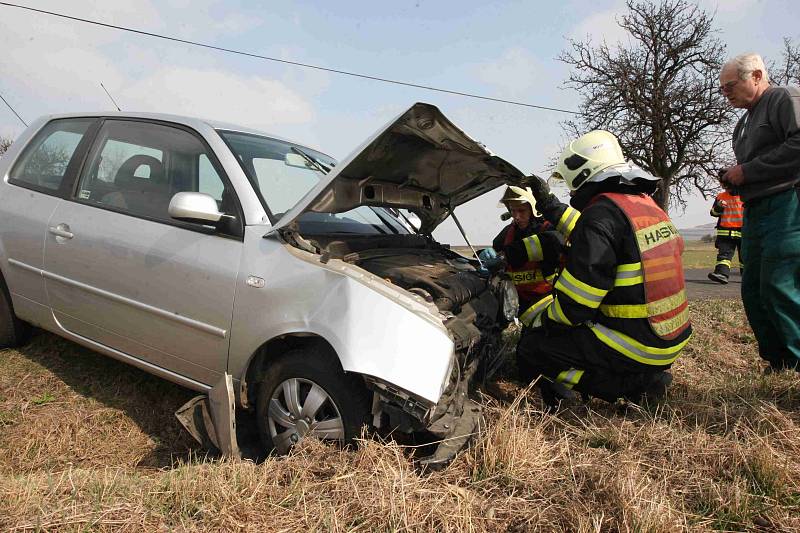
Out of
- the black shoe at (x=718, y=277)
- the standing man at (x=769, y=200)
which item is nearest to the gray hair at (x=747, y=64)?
the standing man at (x=769, y=200)

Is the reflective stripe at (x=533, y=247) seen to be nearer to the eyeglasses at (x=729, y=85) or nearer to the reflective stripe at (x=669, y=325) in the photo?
the reflective stripe at (x=669, y=325)

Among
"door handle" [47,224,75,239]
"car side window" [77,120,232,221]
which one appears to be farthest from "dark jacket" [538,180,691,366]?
"door handle" [47,224,75,239]

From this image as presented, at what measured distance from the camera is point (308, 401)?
92.9 inches

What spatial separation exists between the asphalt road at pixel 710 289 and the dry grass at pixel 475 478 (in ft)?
15.8

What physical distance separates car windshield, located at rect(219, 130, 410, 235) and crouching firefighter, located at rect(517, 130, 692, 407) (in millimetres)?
1268

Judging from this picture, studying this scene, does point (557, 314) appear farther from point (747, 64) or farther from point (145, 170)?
point (145, 170)

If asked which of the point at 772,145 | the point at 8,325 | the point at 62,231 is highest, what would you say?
the point at 772,145

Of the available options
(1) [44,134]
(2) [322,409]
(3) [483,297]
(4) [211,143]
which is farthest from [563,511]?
(1) [44,134]

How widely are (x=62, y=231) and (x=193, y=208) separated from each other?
1283mm

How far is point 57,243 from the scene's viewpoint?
3.25 meters

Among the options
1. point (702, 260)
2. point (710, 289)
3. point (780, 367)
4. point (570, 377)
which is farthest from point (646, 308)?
point (702, 260)

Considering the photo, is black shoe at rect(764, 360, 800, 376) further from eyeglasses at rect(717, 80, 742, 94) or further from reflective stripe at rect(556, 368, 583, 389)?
eyeglasses at rect(717, 80, 742, 94)

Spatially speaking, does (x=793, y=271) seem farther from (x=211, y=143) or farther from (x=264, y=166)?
(x=211, y=143)

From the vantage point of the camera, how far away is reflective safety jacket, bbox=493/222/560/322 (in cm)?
389
